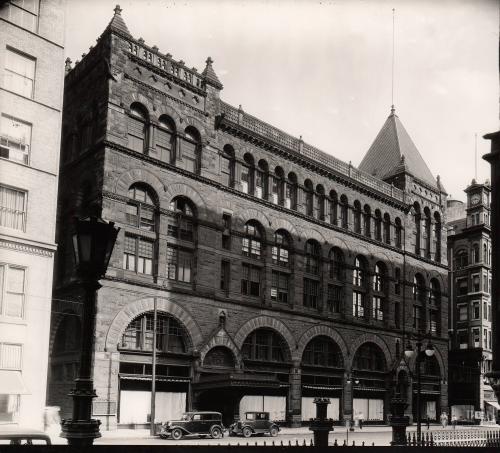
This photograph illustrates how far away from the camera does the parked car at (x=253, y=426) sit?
3641 centimetres

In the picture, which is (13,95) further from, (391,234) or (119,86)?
(391,234)

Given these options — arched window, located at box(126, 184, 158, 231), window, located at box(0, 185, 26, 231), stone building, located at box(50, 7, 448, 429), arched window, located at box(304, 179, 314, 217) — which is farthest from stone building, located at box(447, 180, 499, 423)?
window, located at box(0, 185, 26, 231)

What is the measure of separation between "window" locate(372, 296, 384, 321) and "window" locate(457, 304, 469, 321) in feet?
64.5

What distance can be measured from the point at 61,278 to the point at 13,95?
509 inches

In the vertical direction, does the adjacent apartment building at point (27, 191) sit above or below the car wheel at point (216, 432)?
above

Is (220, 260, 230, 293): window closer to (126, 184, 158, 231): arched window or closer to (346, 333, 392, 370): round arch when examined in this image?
(126, 184, 158, 231): arched window

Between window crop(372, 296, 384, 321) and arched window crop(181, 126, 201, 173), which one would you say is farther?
window crop(372, 296, 384, 321)

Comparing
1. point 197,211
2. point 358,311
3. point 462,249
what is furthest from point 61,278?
point 462,249

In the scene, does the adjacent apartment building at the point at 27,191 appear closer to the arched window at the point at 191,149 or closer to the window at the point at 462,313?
the arched window at the point at 191,149

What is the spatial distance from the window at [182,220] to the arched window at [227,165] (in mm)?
3685

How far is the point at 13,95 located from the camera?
29750 mm

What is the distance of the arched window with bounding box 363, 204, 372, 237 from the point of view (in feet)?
181

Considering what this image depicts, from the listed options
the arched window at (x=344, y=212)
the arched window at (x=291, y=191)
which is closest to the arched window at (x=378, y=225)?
the arched window at (x=344, y=212)
